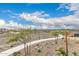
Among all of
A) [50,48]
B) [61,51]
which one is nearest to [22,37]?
[50,48]

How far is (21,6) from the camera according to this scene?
2377 millimetres

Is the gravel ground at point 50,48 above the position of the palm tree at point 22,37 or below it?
below

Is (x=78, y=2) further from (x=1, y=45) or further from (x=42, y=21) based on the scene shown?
(x=1, y=45)

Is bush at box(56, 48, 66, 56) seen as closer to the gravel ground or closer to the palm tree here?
the gravel ground

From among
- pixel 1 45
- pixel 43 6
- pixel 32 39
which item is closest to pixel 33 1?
pixel 43 6

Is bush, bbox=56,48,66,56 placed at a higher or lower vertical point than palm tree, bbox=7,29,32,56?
lower

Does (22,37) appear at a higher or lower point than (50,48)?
higher

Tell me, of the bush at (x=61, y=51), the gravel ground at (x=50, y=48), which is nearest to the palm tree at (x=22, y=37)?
the gravel ground at (x=50, y=48)

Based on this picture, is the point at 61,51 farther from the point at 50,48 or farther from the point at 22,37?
the point at 22,37

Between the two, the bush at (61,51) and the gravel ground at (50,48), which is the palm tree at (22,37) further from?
the bush at (61,51)

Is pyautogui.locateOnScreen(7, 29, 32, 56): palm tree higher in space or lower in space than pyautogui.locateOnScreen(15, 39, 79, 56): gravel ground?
higher

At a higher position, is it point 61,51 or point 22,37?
point 22,37

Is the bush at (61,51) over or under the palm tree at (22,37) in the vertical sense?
under

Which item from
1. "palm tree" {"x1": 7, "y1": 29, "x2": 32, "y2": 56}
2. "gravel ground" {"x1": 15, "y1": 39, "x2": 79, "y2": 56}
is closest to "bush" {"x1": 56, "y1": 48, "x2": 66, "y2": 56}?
"gravel ground" {"x1": 15, "y1": 39, "x2": 79, "y2": 56}
